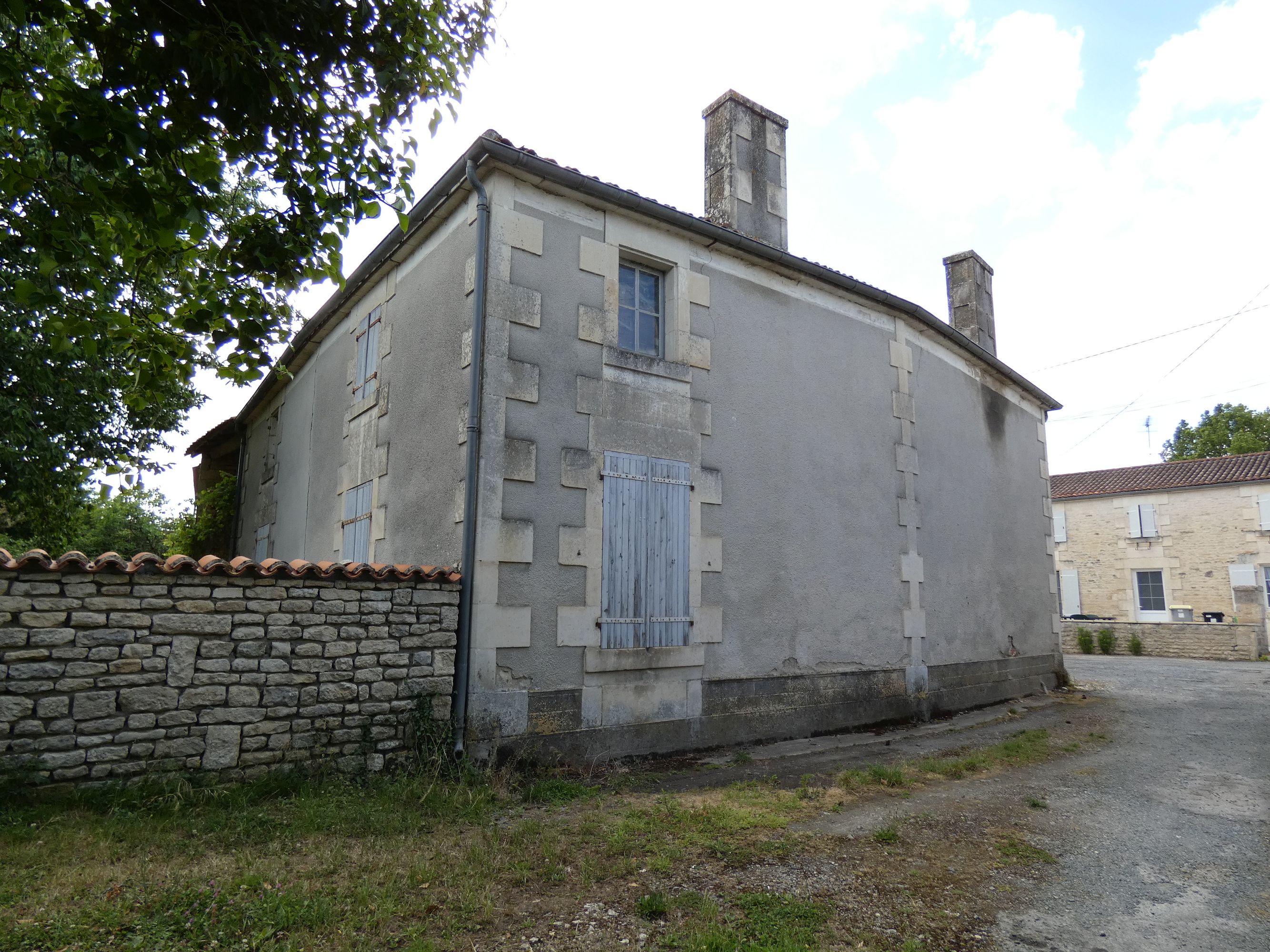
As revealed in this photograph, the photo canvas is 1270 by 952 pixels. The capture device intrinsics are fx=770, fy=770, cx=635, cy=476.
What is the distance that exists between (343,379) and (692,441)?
4699mm

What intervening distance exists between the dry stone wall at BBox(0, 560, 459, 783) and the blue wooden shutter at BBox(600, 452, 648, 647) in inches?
52.4

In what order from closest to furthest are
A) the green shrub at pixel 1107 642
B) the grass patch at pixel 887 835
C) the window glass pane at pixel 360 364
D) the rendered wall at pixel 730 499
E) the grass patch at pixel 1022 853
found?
the grass patch at pixel 1022 853, the grass patch at pixel 887 835, the rendered wall at pixel 730 499, the window glass pane at pixel 360 364, the green shrub at pixel 1107 642

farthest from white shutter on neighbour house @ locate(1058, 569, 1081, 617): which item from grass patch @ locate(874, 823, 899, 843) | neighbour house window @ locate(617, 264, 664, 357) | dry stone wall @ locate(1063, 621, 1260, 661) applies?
grass patch @ locate(874, 823, 899, 843)

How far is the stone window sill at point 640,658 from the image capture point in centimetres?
632

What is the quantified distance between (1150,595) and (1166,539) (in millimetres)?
1737

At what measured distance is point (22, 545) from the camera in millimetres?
19797

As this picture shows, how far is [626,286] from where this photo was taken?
7.34m

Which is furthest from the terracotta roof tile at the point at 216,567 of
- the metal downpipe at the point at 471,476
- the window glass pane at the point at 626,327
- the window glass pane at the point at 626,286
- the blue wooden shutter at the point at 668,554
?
the window glass pane at the point at 626,286

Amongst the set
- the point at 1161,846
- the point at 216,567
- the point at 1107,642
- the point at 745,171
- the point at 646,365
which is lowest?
the point at 1161,846

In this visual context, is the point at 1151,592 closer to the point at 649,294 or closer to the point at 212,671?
the point at 649,294

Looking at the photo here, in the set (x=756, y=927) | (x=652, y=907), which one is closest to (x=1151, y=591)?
(x=756, y=927)

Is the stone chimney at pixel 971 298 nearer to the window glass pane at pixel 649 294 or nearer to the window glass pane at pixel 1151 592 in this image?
the window glass pane at pixel 649 294

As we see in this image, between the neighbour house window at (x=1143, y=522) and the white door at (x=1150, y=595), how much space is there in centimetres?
101

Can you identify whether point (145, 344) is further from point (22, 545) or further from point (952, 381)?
point (22, 545)
